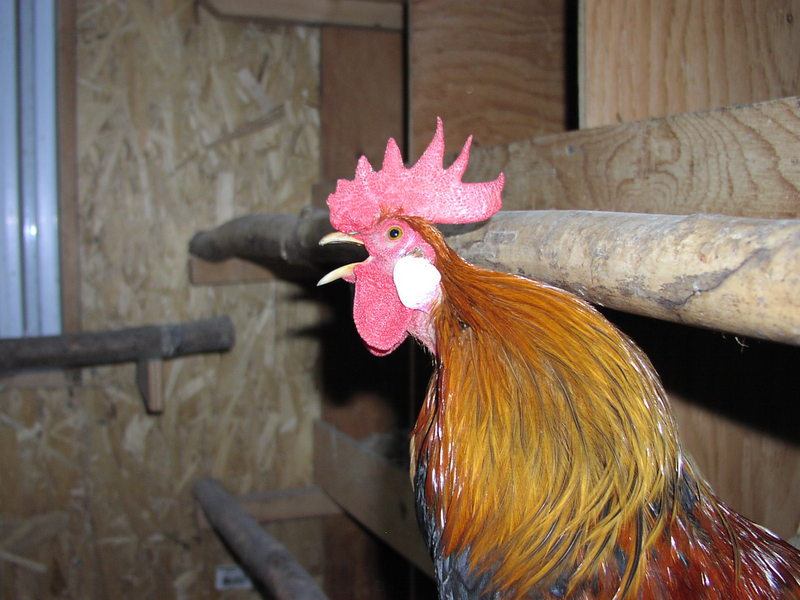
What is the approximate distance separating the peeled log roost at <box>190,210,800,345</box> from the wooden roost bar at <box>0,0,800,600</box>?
0.49 metres

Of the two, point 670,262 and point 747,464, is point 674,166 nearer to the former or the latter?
point 670,262

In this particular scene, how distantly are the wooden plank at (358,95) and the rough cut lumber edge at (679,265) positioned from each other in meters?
2.38

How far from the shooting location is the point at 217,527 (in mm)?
2953

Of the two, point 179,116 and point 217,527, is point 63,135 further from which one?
point 217,527

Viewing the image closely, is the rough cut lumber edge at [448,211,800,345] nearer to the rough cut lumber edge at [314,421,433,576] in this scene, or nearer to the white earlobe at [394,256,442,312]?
the white earlobe at [394,256,442,312]

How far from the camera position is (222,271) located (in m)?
3.21

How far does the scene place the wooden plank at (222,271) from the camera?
10.5ft

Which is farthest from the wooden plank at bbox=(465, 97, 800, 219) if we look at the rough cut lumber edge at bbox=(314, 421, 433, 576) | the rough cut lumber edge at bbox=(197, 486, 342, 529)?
the rough cut lumber edge at bbox=(197, 486, 342, 529)

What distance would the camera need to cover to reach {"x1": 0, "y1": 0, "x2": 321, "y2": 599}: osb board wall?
3061mm

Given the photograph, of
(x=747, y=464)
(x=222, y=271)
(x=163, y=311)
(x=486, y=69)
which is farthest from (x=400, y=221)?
(x=163, y=311)

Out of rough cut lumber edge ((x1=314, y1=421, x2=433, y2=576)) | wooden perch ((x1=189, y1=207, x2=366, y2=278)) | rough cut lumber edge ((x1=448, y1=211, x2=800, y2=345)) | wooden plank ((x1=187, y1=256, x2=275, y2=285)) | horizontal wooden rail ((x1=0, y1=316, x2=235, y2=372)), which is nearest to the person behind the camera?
rough cut lumber edge ((x1=448, y1=211, x2=800, y2=345))

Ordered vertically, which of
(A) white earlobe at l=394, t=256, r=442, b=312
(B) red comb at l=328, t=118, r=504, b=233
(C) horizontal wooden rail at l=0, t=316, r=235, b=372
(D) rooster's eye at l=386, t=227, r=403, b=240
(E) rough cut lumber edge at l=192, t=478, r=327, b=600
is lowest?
(E) rough cut lumber edge at l=192, t=478, r=327, b=600

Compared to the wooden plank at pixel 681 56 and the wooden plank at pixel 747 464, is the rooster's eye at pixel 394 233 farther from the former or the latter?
the wooden plank at pixel 747 464

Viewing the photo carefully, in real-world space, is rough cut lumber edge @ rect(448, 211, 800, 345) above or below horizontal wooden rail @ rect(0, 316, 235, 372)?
above
